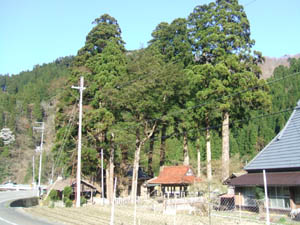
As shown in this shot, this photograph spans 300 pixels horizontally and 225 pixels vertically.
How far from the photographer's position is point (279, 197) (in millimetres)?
18641

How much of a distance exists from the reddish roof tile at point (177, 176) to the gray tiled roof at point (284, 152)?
29.7 ft

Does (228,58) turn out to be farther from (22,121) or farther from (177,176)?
(22,121)

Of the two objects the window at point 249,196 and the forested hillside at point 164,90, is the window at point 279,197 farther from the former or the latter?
the forested hillside at point 164,90

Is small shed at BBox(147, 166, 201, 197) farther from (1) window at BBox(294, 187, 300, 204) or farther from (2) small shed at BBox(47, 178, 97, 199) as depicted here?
(1) window at BBox(294, 187, 300, 204)

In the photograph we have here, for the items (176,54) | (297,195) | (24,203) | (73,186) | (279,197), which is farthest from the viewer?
(176,54)

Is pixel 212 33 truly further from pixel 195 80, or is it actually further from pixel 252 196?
pixel 252 196

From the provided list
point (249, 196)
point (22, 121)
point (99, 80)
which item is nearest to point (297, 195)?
Result: point (249, 196)

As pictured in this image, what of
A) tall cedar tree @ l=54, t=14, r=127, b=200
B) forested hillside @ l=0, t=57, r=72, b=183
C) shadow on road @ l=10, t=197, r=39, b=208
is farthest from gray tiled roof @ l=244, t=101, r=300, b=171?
forested hillside @ l=0, t=57, r=72, b=183

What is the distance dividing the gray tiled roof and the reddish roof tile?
29.7 feet

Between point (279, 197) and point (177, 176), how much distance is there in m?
13.0

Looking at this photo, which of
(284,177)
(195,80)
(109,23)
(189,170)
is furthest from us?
(109,23)

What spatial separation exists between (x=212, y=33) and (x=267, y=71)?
9366cm

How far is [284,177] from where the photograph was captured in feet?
59.2

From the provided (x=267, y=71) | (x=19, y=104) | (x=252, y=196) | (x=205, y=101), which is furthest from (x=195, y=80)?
(x=267, y=71)
